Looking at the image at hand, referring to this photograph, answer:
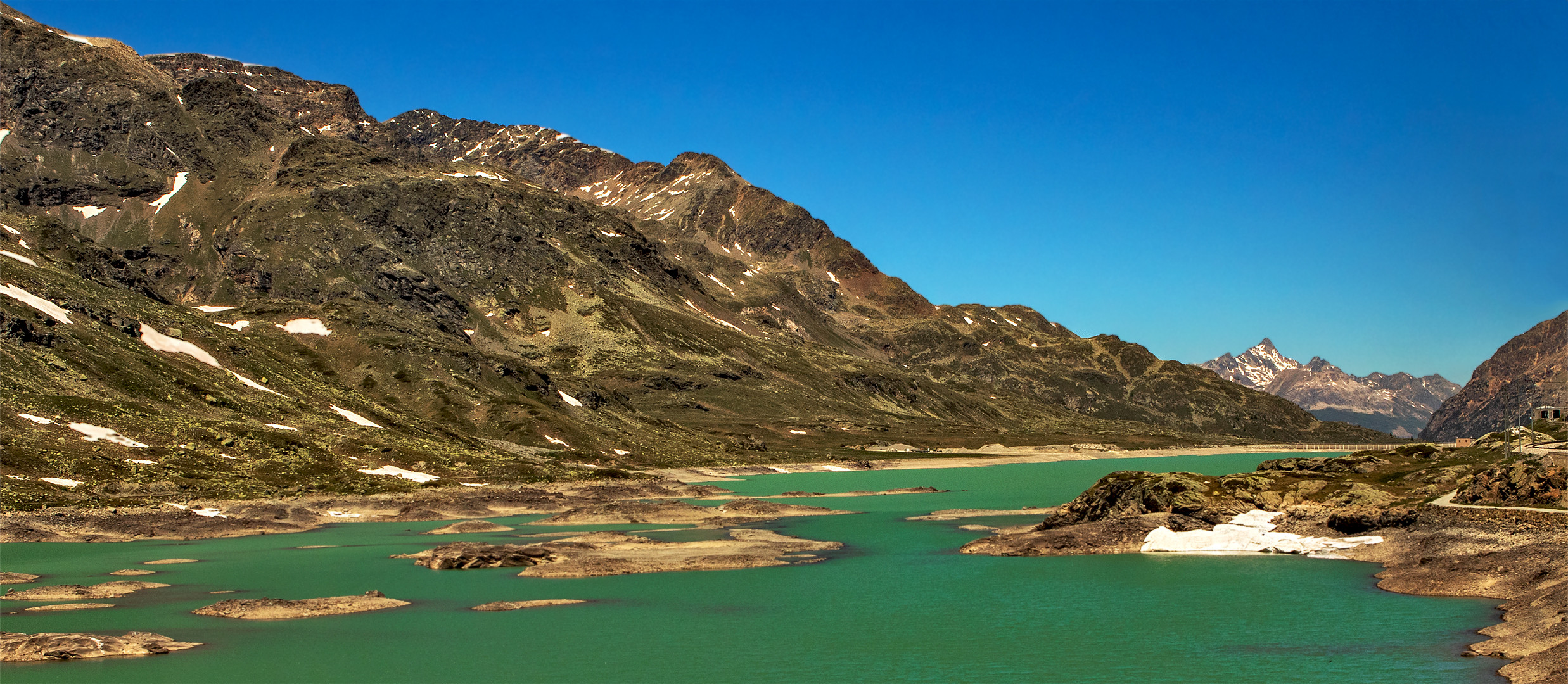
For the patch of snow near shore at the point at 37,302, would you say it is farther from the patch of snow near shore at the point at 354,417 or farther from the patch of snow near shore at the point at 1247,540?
the patch of snow near shore at the point at 1247,540

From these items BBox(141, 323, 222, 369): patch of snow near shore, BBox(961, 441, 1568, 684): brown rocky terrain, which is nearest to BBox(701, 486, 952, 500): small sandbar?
BBox(961, 441, 1568, 684): brown rocky terrain

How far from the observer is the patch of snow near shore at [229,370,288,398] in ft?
523

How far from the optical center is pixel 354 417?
6373 inches

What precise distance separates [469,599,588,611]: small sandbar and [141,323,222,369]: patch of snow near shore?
411 feet

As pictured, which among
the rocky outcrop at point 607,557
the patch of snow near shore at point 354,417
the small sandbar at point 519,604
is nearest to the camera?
the small sandbar at point 519,604

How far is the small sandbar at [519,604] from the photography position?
179 ft

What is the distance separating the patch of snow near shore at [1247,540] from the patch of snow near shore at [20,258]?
170328 mm

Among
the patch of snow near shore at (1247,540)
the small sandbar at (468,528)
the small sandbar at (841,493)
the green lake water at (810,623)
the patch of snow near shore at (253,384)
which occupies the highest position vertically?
the patch of snow near shore at (253,384)

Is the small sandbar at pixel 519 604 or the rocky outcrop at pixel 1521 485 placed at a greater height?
the rocky outcrop at pixel 1521 485

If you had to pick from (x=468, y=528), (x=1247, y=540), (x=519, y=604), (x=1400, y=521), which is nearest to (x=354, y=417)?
(x=468, y=528)

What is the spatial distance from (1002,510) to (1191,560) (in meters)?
42.7

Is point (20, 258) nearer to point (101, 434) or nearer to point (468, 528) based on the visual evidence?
point (101, 434)

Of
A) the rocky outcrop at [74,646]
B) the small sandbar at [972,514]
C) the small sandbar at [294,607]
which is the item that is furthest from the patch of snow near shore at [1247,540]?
the rocky outcrop at [74,646]

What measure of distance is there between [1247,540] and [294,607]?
5725 centimetres
